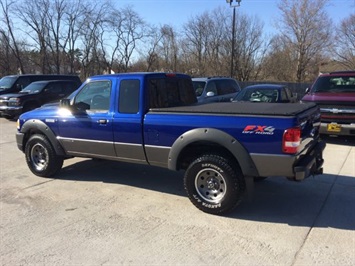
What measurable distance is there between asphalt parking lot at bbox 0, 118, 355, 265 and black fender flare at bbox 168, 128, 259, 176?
73cm

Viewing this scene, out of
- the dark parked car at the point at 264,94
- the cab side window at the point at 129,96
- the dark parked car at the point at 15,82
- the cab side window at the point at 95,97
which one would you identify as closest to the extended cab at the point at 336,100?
the dark parked car at the point at 264,94

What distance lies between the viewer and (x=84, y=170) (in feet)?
22.9

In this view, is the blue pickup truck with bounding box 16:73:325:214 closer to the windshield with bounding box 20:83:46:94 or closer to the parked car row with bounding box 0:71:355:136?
the parked car row with bounding box 0:71:355:136

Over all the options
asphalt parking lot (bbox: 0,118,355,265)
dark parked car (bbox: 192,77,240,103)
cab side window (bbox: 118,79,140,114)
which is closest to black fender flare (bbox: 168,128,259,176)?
asphalt parking lot (bbox: 0,118,355,265)

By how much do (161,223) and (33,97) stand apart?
477 inches

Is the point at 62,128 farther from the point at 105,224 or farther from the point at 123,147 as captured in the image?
the point at 105,224

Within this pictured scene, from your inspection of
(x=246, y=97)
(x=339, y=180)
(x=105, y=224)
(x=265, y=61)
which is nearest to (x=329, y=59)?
(x=265, y=61)

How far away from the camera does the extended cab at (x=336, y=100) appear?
9031 mm

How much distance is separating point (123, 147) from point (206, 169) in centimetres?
141

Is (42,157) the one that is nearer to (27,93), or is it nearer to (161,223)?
(161,223)

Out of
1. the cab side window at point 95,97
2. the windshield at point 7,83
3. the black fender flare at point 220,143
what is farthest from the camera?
the windshield at point 7,83

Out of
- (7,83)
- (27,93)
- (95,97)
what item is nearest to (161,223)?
(95,97)

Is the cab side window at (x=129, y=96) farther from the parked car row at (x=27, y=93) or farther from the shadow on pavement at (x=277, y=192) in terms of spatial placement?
the parked car row at (x=27, y=93)

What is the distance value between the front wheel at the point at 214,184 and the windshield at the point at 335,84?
680 cm
